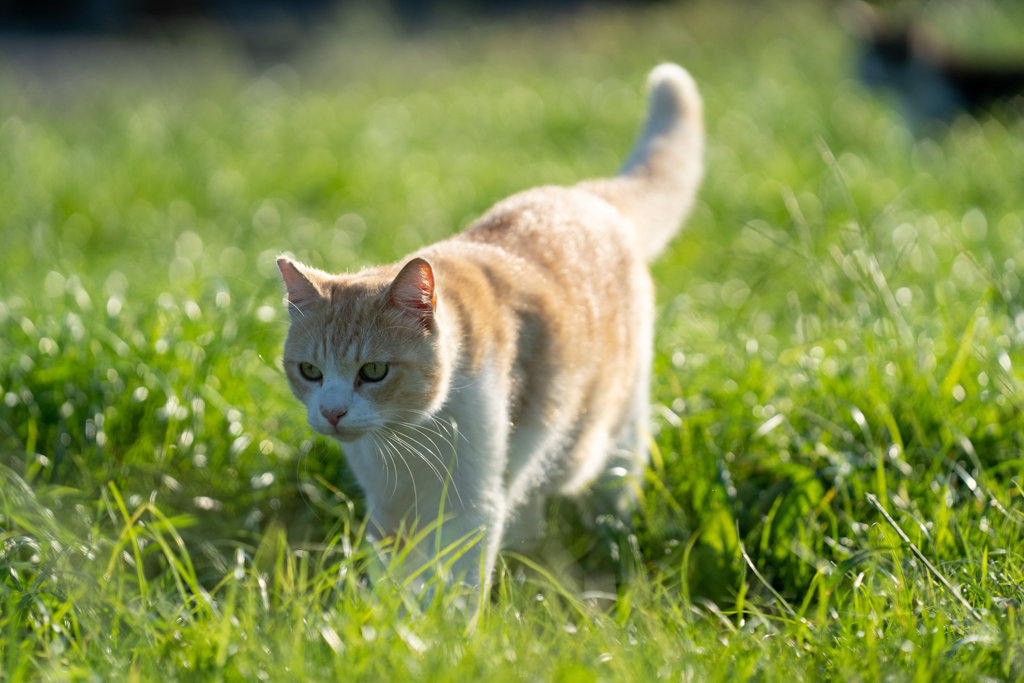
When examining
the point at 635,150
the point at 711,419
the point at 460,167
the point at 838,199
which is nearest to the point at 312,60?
the point at 460,167

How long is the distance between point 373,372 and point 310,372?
0.17 metres

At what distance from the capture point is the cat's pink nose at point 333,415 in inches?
70.7

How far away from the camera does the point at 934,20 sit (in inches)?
375

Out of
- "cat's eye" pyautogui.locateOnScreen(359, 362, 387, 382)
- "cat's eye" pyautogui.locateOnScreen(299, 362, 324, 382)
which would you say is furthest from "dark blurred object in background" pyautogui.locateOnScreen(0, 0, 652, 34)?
"cat's eye" pyautogui.locateOnScreen(359, 362, 387, 382)

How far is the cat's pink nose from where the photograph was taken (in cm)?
179

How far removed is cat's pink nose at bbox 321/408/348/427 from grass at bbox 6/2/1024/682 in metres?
0.29

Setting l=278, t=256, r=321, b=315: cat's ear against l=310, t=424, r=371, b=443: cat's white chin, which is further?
l=278, t=256, r=321, b=315: cat's ear

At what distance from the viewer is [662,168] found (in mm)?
2779

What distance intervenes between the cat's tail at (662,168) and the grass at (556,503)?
43cm

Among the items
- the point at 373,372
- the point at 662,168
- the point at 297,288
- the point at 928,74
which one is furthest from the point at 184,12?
the point at 373,372

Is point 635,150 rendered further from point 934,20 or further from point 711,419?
point 934,20

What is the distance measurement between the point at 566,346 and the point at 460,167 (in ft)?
11.6

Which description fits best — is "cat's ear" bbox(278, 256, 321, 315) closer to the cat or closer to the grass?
the cat

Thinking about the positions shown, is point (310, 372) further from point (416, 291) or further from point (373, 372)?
point (416, 291)
